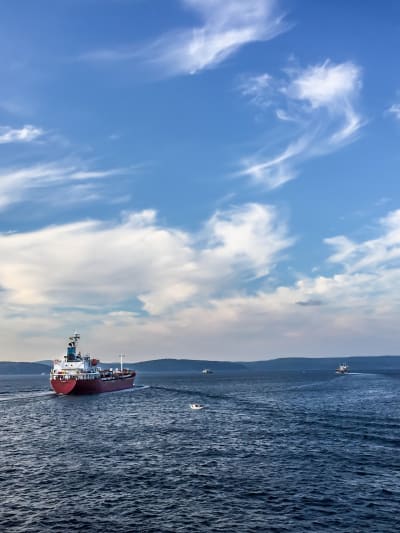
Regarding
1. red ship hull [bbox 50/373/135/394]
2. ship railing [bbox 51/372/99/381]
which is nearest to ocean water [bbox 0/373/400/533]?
red ship hull [bbox 50/373/135/394]

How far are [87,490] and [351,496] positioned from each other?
93.6 ft

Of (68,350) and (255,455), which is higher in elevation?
(68,350)

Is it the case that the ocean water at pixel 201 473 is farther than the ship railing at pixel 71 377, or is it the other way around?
the ship railing at pixel 71 377

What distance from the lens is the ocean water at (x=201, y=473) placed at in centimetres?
4234

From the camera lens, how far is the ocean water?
4234cm

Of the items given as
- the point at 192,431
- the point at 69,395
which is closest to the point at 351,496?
the point at 192,431

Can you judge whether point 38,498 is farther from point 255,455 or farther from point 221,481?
point 255,455

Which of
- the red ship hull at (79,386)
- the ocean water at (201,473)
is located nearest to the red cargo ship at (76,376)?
the red ship hull at (79,386)

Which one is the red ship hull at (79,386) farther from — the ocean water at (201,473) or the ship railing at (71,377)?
the ocean water at (201,473)

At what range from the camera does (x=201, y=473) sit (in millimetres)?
57594

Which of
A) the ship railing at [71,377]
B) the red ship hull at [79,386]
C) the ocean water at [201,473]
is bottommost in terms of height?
the ocean water at [201,473]

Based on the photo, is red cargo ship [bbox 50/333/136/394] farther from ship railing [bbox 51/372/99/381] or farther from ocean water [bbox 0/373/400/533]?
ocean water [bbox 0/373/400/533]

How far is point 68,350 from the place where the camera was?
16975 centimetres

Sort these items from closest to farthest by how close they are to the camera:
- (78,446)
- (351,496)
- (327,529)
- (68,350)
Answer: (327,529) → (351,496) → (78,446) → (68,350)
